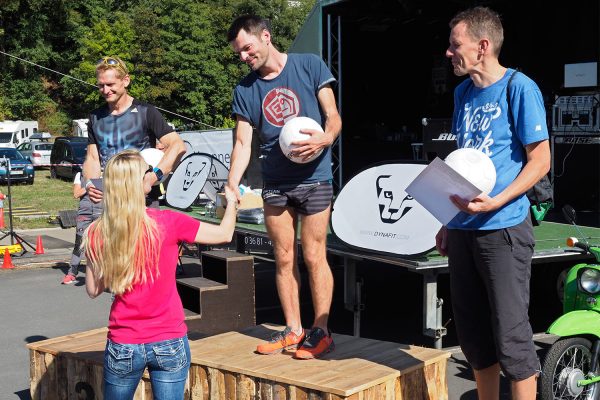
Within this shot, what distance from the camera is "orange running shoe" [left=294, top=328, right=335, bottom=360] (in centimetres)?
421

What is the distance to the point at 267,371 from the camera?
4.02 metres

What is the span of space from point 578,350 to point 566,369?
0.13 metres

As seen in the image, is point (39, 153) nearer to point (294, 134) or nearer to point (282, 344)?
point (282, 344)

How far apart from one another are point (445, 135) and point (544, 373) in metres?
6.32

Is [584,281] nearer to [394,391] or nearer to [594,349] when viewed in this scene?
[594,349]

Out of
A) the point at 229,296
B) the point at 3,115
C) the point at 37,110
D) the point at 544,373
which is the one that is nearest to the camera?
the point at 544,373

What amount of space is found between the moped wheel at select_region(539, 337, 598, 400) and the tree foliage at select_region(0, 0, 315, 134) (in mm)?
30637

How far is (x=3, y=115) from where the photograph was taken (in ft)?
149

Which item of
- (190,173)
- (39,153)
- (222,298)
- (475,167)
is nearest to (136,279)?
(475,167)

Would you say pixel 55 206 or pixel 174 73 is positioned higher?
pixel 174 73

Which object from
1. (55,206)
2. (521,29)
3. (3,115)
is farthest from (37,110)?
(521,29)

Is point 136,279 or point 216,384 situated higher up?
point 136,279

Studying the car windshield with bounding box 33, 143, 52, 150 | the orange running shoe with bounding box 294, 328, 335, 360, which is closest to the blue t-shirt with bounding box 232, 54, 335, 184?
the orange running shoe with bounding box 294, 328, 335, 360

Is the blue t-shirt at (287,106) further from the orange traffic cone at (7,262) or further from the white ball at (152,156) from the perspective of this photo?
the orange traffic cone at (7,262)
